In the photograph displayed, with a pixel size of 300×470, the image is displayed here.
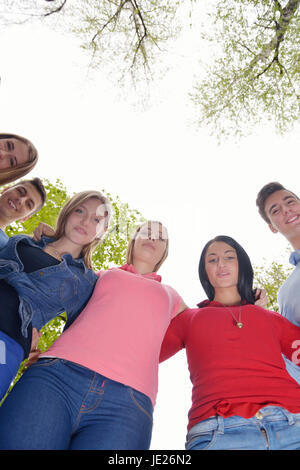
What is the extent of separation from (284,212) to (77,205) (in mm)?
2648

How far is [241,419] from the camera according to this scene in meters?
2.09

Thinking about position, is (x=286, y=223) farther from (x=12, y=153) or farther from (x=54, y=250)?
(x=12, y=153)

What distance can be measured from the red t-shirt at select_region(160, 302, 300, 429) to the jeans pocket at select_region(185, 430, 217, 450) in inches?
5.0

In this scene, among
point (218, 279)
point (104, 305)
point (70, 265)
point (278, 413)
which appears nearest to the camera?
point (278, 413)

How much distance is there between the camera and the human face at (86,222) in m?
3.28

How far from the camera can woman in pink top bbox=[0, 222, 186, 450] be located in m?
1.79

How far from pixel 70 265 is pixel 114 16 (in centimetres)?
699

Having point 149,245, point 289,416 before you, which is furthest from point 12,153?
point 289,416

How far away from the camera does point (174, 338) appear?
2988mm

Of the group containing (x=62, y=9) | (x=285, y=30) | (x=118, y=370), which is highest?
(x=62, y=9)

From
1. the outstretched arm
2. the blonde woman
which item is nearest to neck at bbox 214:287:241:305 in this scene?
the outstretched arm

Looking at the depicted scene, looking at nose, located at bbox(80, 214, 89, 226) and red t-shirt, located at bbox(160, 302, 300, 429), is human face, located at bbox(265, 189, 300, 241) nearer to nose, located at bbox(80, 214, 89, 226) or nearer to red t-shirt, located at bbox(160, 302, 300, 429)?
red t-shirt, located at bbox(160, 302, 300, 429)
